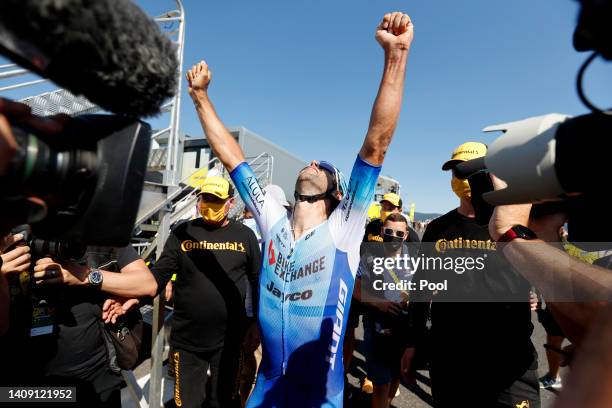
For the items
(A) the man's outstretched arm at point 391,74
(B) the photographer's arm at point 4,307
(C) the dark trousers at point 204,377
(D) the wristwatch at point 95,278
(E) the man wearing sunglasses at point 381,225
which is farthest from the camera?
(E) the man wearing sunglasses at point 381,225

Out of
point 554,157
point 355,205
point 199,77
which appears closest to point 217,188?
point 199,77

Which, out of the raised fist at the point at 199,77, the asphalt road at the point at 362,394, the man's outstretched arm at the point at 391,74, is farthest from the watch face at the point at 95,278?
the asphalt road at the point at 362,394

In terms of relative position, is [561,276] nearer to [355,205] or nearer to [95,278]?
[355,205]

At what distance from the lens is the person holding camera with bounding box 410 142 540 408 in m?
1.90

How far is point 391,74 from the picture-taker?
1.44 metres

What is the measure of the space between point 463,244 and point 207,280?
222 cm

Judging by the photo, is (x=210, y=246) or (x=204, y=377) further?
(x=210, y=246)

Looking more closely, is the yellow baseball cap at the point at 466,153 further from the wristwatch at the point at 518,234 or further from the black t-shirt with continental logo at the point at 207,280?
the black t-shirt with continental logo at the point at 207,280

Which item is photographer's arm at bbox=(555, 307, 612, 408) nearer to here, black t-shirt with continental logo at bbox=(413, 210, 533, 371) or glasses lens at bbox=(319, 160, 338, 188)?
glasses lens at bbox=(319, 160, 338, 188)

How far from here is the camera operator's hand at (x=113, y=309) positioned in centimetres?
191

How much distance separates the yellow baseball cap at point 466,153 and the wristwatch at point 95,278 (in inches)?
99.5

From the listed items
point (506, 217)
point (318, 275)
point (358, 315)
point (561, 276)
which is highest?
point (506, 217)

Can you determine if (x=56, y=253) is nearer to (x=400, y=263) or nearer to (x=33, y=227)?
(x=33, y=227)

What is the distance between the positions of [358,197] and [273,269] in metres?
0.67
